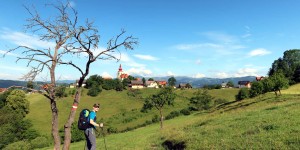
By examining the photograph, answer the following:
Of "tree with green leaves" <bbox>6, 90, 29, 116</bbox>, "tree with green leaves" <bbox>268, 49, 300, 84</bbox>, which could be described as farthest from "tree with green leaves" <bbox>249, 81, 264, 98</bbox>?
"tree with green leaves" <bbox>6, 90, 29, 116</bbox>

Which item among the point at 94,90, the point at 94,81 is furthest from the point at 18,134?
the point at 94,81

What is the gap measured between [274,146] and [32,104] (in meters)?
135

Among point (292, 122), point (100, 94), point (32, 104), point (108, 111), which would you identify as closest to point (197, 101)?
point (108, 111)

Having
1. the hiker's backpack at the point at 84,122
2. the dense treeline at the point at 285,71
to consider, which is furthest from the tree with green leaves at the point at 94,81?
the hiker's backpack at the point at 84,122

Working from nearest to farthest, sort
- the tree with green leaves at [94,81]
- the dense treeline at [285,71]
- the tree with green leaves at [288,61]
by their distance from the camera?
the dense treeline at [285,71] < the tree with green leaves at [288,61] < the tree with green leaves at [94,81]

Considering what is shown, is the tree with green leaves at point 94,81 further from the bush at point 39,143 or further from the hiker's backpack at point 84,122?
the hiker's backpack at point 84,122

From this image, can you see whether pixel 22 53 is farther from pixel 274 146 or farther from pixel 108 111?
pixel 108 111

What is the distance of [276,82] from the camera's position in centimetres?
7412

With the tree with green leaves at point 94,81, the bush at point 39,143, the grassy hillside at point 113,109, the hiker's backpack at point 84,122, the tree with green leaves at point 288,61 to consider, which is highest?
the tree with green leaves at point 288,61

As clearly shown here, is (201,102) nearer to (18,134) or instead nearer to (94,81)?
(18,134)

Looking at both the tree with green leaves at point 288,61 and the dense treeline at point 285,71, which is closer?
the dense treeline at point 285,71

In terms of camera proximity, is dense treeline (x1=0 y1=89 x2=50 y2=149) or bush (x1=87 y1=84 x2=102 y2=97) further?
bush (x1=87 y1=84 x2=102 y2=97)

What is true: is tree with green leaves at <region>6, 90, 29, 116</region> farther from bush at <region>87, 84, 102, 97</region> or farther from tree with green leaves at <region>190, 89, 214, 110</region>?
tree with green leaves at <region>190, 89, 214, 110</region>

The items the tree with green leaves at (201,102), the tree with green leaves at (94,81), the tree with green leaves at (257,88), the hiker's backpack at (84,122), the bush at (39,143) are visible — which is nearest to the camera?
the hiker's backpack at (84,122)
